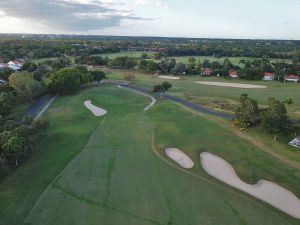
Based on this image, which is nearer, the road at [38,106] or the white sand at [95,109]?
the road at [38,106]

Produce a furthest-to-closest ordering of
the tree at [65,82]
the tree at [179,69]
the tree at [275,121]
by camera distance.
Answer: the tree at [179,69]
the tree at [65,82]
the tree at [275,121]

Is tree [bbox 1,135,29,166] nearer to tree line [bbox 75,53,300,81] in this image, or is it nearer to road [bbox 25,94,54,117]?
road [bbox 25,94,54,117]

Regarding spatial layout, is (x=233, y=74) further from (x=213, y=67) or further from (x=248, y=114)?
(x=248, y=114)

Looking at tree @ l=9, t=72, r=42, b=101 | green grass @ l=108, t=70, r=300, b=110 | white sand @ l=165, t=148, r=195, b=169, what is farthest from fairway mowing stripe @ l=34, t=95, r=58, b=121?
green grass @ l=108, t=70, r=300, b=110

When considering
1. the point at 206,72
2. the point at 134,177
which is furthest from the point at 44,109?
the point at 206,72

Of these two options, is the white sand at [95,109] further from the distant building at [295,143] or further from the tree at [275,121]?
the distant building at [295,143]

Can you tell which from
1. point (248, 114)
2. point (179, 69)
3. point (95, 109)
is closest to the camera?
point (248, 114)

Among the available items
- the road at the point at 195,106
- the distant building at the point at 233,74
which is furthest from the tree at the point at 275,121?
the distant building at the point at 233,74

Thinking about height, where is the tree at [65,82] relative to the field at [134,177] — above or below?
above
